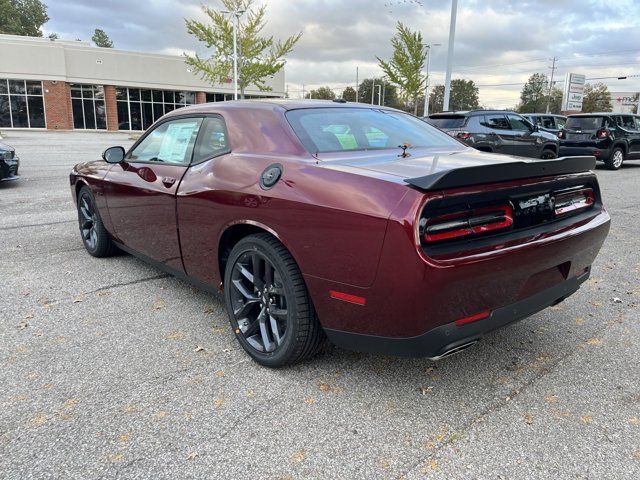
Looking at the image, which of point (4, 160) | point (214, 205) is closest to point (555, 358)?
point (214, 205)

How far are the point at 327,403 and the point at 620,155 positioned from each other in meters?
16.0

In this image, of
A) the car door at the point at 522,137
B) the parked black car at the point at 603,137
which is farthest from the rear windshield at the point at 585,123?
the car door at the point at 522,137

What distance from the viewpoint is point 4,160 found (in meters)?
9.75

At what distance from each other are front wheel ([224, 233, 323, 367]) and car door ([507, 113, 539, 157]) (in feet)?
Result: 37.2

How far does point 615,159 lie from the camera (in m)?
15.2

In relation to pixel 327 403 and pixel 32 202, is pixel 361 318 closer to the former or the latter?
pixel 327 403

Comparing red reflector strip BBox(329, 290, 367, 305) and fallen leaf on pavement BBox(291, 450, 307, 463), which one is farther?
red reflector strip BBox(329, 290, 367, 305)

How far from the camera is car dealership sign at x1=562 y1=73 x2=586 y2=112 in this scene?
3997 centimetres

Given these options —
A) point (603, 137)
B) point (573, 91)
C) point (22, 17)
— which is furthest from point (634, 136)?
point (22, 17)

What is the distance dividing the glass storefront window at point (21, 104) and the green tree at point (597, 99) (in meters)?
79.2

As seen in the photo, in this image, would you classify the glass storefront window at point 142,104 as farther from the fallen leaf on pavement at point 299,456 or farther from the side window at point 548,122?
the fallen leaf on pavement at point 299,456

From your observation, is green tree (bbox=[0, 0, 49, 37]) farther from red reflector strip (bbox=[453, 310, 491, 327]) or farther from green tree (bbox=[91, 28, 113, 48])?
red reflector strip (bbox=[453, 310, 491, 327])

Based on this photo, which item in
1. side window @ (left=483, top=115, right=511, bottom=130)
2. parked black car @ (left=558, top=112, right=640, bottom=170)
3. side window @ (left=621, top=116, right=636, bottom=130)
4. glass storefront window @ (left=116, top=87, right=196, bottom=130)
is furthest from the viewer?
glass storefront window @ (left=116, top=87, right=196, bottom=130)

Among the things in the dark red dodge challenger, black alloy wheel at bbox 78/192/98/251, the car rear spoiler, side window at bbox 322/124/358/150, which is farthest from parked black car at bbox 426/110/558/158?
the car rear spoiler
